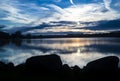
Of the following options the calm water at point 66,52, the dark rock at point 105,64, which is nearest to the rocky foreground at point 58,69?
the dark rock at point 105,64

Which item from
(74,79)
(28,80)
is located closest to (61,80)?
(74,79)

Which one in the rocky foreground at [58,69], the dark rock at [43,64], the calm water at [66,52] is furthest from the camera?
the calm water at [66,52]

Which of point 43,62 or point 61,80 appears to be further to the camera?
point 43,62

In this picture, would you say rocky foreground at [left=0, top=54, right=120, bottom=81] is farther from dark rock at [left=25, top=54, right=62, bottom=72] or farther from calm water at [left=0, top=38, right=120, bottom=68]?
calm water at [left=0, top=38, right=120, bottom=68]

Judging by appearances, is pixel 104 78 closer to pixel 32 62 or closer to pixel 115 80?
pixel 115 80

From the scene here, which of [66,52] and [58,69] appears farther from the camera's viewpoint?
[66,52]

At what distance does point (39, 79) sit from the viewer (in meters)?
13.9

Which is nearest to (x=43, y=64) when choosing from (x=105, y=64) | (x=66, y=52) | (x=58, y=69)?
(x=58, y=69)

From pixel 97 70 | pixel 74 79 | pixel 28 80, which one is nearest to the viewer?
pixel 28 80

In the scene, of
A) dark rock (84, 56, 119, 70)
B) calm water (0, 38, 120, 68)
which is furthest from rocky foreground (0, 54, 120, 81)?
calm water (0, 38, 120, 68)

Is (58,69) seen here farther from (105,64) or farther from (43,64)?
(105,64)

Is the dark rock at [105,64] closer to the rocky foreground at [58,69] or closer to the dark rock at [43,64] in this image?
the rocky foreground at [58,69]

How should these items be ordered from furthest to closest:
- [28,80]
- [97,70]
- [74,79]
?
[97,70], [74,79], [28,80]

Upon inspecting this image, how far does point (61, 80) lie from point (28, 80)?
2.04 m
